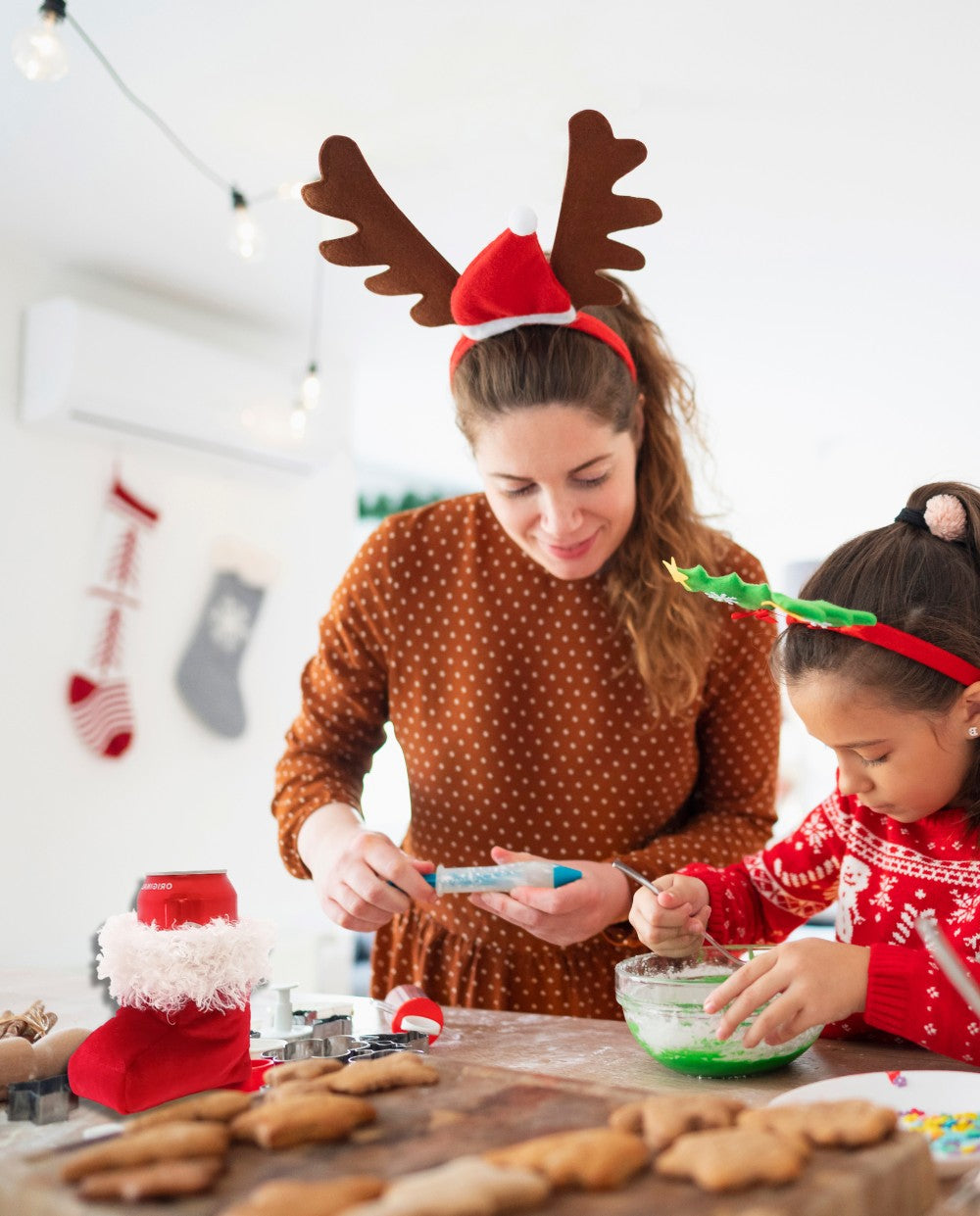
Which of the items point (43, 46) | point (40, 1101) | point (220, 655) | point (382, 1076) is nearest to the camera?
point (382, 1076)

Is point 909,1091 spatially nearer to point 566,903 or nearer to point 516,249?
point 566,903

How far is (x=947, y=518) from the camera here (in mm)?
1204

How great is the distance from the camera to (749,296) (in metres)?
4.12

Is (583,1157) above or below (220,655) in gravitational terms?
below

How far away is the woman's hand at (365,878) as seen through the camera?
124 cm

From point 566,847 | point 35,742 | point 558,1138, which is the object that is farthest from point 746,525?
point 558,1138

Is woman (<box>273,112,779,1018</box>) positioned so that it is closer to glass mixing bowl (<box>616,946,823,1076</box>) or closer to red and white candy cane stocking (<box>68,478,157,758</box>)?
glass mixing bowl (<box>616,946,823,1076</box>)

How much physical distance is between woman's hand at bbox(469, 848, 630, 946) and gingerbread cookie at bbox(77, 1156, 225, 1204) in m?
0.66

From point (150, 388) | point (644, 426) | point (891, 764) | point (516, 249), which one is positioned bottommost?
point (891, 764)

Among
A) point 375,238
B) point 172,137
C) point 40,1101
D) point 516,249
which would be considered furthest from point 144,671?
→ point 40,1101

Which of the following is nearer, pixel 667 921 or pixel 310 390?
pixel 667 921

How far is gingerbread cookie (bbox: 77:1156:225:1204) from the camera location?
22.0 inches

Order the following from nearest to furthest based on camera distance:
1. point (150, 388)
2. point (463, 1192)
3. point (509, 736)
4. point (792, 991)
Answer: point (463, 1192), point (792, 991), point (509, 736), point (150, 388)

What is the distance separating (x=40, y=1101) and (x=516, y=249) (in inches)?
36.6
